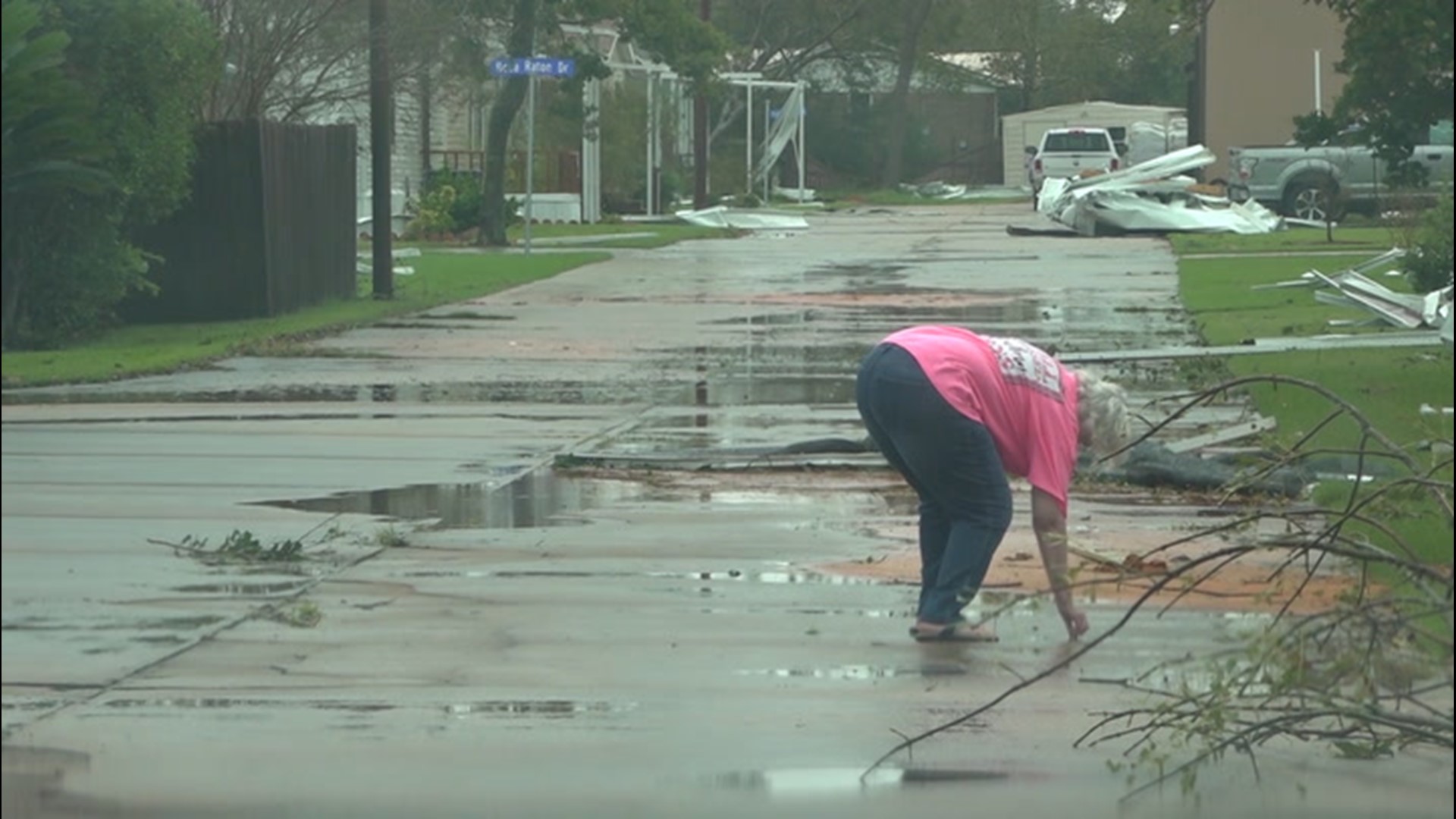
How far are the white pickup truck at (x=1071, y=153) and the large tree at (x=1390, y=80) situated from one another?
41425 millimetres

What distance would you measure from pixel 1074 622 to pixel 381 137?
1809 cm

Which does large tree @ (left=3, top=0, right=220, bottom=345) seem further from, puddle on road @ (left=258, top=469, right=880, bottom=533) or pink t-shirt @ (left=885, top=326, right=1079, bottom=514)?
pink t-shirt @ (left=885, top=326, right=1079, bottom=514)

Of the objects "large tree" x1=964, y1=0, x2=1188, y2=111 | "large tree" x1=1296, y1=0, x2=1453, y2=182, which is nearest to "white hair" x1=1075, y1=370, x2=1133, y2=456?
"large tree" x1=1296, y1=0, x2=1453, y2=182

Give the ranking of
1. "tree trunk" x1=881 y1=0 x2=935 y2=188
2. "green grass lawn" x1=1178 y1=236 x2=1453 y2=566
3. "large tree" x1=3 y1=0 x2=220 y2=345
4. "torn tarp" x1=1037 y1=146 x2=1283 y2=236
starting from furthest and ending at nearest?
"tree trunk" x1=881 y1=0 x2=935 y2=188 < "torn tarp" x1=1037 y1=146 x2=1283 y2=236 < "large tree" x1=3 y1=0 x2=220 y2=345 < "green grass lawn" x1=1178 y1=236 x2=1453 y2=566

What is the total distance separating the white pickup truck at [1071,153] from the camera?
58.6 m

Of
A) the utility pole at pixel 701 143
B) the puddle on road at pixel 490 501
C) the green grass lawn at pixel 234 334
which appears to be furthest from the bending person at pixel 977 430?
the utility pole at pixel 701 143

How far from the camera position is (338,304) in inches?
1010

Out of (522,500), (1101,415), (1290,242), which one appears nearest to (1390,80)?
(522,500)

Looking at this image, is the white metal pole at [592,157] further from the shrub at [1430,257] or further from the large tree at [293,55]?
the shrub at [1430,257]

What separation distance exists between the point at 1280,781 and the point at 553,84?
39628mm

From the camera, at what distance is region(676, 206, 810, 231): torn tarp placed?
47281 millimetres

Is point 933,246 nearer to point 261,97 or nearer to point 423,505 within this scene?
point 261,97

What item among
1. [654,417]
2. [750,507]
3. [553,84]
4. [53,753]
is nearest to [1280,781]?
[53,753]

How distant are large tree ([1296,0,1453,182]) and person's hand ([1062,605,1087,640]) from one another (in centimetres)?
670
